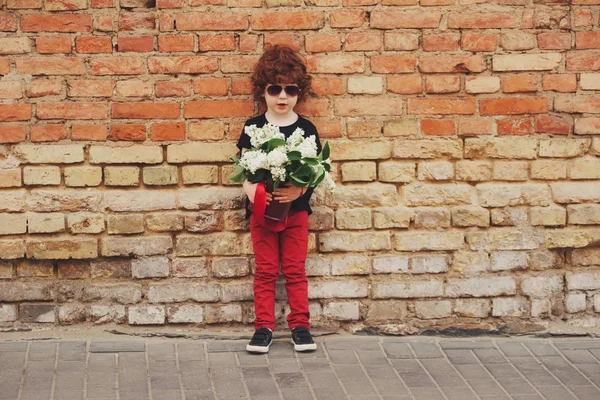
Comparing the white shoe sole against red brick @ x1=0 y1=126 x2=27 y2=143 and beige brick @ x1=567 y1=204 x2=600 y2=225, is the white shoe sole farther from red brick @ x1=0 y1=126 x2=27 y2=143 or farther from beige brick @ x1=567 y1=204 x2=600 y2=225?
red brick @ x1=0 y1=126 x2=27 y2=143

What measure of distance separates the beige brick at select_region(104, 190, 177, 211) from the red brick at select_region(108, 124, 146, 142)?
287 millimetres

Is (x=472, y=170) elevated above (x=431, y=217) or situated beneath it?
elevated above

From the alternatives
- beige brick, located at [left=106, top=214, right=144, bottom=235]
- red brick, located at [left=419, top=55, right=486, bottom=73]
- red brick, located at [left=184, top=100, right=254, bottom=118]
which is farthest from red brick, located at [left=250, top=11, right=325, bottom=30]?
beige brick, located at [left=106, top=214, right=144, bottom=235]

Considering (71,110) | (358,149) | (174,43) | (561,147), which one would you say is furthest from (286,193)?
(561,147)

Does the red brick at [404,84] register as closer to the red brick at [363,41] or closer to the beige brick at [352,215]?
the red brick at [363,41]

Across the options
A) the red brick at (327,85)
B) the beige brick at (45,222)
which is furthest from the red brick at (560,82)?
the beige brick at (45,222)

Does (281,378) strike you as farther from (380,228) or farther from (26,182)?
(26,182)

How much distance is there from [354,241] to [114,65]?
160cm

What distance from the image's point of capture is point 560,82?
4773mm

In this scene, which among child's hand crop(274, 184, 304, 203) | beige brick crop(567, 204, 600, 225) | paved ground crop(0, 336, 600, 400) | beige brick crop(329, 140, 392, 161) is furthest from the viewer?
beige brick crop(567, 204, 600, 225)

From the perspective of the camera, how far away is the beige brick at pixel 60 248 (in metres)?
4.67

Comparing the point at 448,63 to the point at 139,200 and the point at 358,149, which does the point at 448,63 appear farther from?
the point at 139,200

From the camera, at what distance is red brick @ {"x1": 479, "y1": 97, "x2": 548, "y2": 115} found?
15.7 ft

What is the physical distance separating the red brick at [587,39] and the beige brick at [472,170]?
0.81 m
